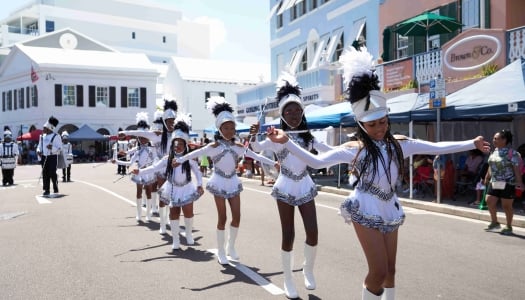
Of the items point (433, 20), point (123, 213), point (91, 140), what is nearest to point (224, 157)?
point (123, 213)

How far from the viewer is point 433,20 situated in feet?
55.7

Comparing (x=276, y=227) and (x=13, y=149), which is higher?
(x=13, y=149)

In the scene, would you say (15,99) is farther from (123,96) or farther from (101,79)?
(123,96)

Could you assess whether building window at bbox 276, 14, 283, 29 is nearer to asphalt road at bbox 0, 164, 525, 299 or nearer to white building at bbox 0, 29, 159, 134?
white building at bbox 0, 29, 159, 134

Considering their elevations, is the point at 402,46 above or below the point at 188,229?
above

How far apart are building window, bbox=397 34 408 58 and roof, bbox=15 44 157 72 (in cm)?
3476

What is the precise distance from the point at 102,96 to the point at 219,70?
1242cm

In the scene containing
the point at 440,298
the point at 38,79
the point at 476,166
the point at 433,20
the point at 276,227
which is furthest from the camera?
the point at 38,79

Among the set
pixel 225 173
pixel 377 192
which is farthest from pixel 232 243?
pixel 377 192

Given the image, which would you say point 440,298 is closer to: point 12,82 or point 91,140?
point 91,140

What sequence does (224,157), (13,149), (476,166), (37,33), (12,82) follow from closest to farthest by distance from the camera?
(224,157), (476,166), (13,149), (12,82), (37,33)

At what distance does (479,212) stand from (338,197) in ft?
16.7

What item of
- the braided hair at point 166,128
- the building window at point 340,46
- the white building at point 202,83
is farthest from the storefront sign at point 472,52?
the white building at point 202,83

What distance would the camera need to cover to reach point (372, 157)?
4.12 metres
